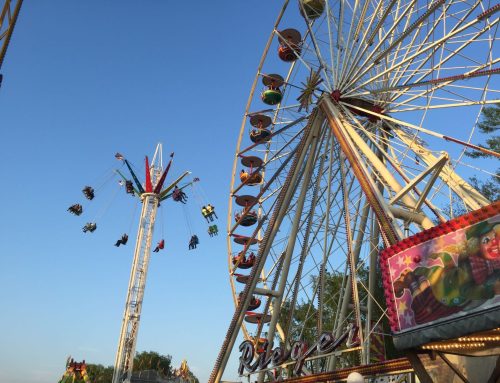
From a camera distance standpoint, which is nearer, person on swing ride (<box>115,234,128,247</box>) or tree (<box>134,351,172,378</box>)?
person on swing ride (<box>115,234,128,247</box>)

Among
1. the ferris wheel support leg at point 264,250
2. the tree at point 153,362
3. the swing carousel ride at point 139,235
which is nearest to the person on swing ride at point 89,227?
the swing carousel ride at point 139,235

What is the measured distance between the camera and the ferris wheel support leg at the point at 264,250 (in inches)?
609

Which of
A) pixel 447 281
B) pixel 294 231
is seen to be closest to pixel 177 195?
pixel 294 231

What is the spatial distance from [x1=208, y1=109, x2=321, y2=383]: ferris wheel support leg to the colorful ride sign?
762 centimetres

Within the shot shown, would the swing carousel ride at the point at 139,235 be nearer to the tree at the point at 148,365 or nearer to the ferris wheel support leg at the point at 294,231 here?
the ferris wheel support leg at the point at 294,231

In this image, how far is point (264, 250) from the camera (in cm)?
1622

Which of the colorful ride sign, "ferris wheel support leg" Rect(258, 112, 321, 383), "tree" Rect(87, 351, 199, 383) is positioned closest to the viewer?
A: the colorful ride sign

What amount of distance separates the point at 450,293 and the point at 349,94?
10.4m

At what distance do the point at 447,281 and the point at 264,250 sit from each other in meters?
8.91

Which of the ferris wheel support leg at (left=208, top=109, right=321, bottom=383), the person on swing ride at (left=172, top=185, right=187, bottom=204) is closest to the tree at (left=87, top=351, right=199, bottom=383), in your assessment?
the person on swing ride at (left=172, top=185, right=187, bottom=204)

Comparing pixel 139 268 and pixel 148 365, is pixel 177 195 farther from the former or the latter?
pixel 148 365

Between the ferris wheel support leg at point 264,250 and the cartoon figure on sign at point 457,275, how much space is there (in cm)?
802

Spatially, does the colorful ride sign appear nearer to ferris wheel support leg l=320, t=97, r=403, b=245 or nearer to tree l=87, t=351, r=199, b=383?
ferris wheel support leg l=320, t=97, r=403, b=245

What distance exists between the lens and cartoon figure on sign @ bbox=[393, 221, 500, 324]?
7.23 meters
